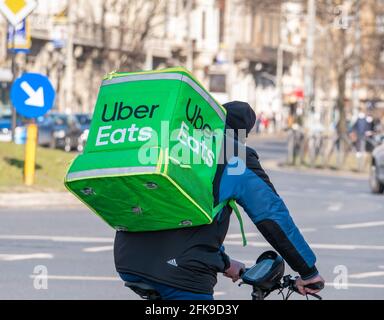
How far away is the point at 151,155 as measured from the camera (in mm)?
4965

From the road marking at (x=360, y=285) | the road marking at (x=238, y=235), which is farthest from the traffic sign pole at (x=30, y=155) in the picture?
the road marking at (x=360, y=285)

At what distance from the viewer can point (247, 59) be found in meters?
101

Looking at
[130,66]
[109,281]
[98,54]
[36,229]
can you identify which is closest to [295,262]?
[109,281]

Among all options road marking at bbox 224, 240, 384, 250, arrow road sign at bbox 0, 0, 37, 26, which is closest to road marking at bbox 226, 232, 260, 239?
road marking at bbox 224, 240, 384, 250

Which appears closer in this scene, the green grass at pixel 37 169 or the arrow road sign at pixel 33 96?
the arrow road sign at pixel 33 96

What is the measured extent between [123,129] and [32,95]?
17677 millimetres

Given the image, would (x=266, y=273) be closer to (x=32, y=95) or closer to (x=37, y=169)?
(x=32, y=95)

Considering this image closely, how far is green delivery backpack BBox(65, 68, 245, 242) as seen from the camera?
16.3 ft

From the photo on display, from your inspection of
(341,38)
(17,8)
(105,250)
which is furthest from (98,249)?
(341,38)

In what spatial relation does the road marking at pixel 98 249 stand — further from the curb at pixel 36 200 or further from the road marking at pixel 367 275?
the curb at pixel 36 200

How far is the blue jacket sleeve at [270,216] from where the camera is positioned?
17.3ft

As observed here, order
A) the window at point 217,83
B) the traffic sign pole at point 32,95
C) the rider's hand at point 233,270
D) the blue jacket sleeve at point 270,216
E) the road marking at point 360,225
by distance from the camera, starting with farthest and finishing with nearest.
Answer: the window at point 217,83 < the traffic sign pole at point 32,95 < the road marking at point 360,225 < the rider's hand at point 233,270 < the blue jacket sleeve at point 270,216

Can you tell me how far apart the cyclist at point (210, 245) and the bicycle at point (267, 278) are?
0.03 metres

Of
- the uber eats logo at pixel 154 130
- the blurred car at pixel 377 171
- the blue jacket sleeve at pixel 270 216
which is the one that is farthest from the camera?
the blurred car at pixel 377 171
